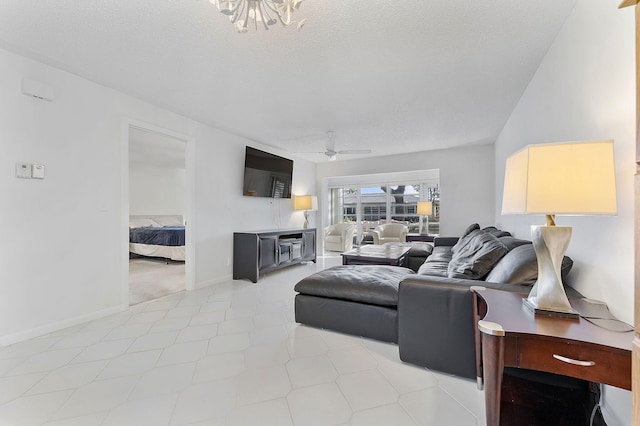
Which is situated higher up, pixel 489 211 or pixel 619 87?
pixel 619 87

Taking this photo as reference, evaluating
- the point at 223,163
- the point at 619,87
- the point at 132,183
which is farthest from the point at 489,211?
the point at 132,183

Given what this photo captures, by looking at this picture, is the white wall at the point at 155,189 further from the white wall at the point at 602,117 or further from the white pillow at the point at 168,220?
the white wall at the point at 602,117

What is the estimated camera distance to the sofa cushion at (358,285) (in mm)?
2137

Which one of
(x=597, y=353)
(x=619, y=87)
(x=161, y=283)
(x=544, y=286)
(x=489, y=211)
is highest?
(x=619, y=87)

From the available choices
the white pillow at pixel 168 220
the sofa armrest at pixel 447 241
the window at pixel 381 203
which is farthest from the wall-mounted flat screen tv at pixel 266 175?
the white pillow at pixel 168 220

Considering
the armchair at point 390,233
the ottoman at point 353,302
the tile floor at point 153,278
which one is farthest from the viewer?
the armchair at point 390,233

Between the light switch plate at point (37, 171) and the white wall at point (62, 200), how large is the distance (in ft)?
0.14

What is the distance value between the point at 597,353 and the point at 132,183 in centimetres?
849

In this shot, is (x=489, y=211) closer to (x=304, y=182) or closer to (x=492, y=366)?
(x=304, y=182)

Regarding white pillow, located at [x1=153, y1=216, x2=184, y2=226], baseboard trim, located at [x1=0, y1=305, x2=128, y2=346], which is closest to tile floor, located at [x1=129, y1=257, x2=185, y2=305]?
baseboard trim, located at [x1=0, y1=305, x2=128, y2=346]

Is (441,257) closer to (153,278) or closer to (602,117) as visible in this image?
(602,117)

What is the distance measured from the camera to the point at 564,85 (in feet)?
5.88

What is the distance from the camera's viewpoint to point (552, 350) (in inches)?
34.9

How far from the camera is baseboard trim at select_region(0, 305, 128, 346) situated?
7.01ft
